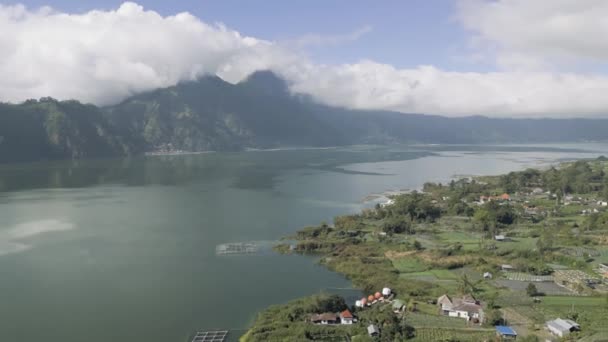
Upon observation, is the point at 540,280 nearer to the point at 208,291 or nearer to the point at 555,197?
the point at 208,291

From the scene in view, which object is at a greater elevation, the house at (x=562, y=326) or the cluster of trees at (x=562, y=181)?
the cluster of trees at (x=562, y=181)

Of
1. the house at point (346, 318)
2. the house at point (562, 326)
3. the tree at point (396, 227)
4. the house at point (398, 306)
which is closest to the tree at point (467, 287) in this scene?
the house at point (398, 306)

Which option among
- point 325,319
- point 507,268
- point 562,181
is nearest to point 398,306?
point 325,319

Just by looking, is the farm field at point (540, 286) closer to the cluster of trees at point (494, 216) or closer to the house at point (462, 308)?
the house at point (462, 308)

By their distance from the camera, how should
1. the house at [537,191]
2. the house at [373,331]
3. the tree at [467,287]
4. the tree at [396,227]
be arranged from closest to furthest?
the house at [373,331] → the tree at [467,287] → the tree at [396,227] → the house at [537,191]

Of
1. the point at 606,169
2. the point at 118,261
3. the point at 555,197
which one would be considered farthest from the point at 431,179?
the point at 118,261

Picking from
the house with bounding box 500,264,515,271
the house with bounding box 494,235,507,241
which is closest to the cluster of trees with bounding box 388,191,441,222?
the house with bounding box 494,235,507,241
